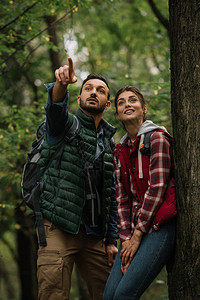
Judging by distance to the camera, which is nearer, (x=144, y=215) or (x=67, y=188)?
(x=144, y=215)

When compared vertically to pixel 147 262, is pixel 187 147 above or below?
above

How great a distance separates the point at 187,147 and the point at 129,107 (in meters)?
0.88

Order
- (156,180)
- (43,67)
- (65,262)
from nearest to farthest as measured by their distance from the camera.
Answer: (156,180)
(65,262)
(43,67)

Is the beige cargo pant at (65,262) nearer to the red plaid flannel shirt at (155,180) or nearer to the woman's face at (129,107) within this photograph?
the red plaid flannel shirt at (155,180)

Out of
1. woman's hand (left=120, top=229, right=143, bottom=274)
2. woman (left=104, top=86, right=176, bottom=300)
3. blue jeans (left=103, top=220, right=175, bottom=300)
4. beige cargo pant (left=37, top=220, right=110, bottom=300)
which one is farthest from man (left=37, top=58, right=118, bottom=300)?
blue jeans (left=103, top=220, right=175, bottom=300)

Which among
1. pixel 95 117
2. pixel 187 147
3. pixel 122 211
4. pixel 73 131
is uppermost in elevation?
pixel 95 117

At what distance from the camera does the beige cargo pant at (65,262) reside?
9.77ft

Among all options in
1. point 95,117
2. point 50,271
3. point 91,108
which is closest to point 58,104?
point 91,108

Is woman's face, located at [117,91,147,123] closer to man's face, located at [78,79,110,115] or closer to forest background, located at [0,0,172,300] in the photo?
man's face, located at [78,79,110,115]

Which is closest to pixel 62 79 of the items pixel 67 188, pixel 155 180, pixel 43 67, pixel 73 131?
pixel 73 131

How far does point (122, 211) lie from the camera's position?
2938 millimetres

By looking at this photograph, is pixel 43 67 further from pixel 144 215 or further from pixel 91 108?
pixel 144 215

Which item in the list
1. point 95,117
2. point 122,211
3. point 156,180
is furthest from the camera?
point 95,117

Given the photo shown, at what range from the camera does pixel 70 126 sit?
10.8ft
